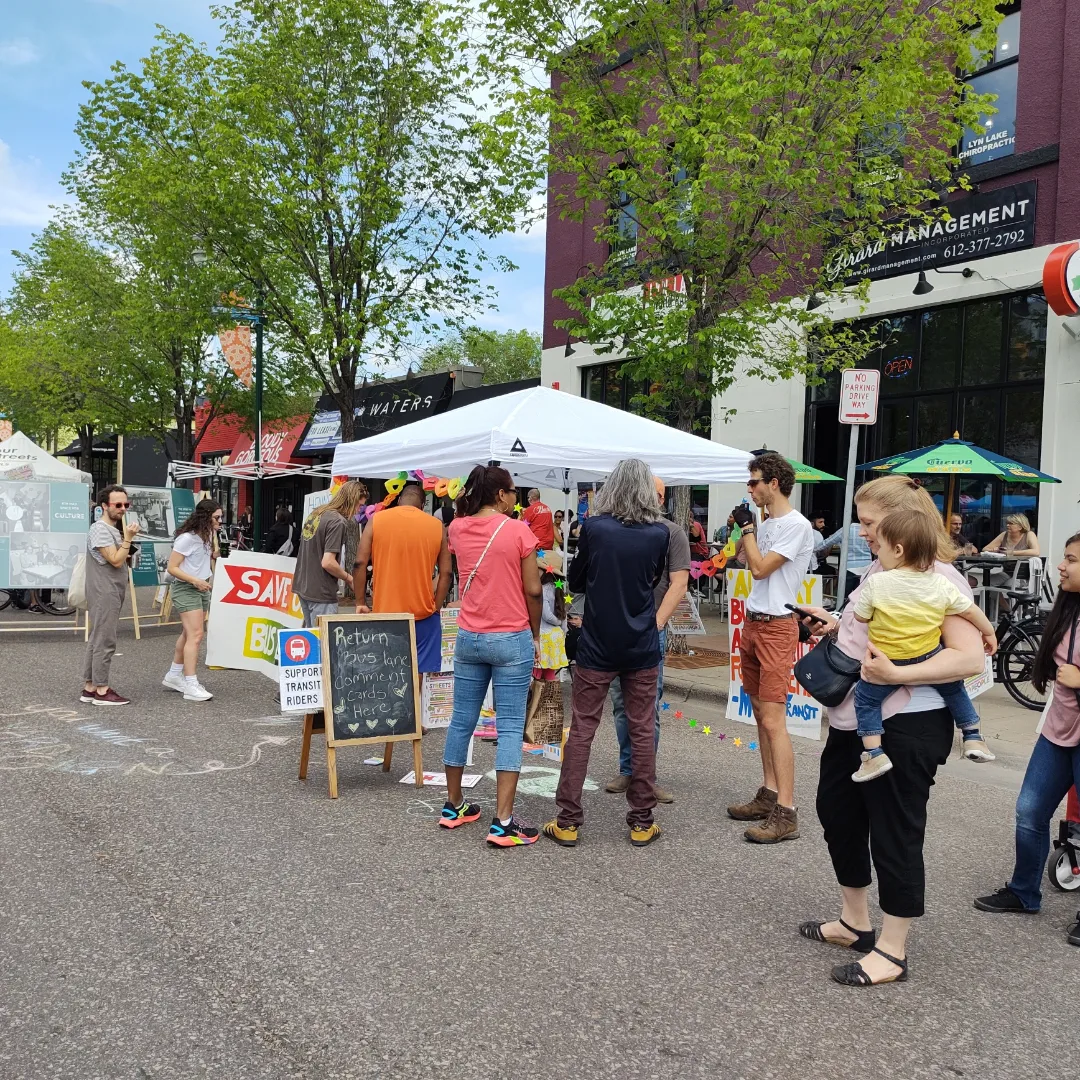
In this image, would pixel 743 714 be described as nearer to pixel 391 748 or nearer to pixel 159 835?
pixel 391 748

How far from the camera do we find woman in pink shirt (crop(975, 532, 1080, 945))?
3967 mm

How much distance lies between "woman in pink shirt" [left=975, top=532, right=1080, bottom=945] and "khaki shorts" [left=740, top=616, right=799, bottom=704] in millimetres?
1249

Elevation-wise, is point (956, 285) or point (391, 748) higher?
point (956, 285)

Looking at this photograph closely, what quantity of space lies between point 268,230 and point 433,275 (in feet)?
8.93

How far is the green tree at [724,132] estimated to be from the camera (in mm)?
9617

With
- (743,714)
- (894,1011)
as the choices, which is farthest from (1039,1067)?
(743,714)

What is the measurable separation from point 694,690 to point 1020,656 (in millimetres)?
3062

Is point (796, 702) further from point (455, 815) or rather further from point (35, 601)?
point (35, 601)

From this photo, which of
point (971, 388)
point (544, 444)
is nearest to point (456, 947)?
point (544, 444)

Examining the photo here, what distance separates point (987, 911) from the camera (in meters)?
4.17

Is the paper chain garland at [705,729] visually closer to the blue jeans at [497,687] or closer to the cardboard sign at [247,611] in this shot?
the blue jeans at [497,687]

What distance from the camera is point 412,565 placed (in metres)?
6.06

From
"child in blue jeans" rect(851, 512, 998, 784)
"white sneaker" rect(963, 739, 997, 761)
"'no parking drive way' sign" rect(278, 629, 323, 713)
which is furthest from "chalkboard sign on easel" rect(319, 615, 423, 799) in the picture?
"white sneaker" rect(963, 739, 997, 761)

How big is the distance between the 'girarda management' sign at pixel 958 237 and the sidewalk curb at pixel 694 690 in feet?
21.2
